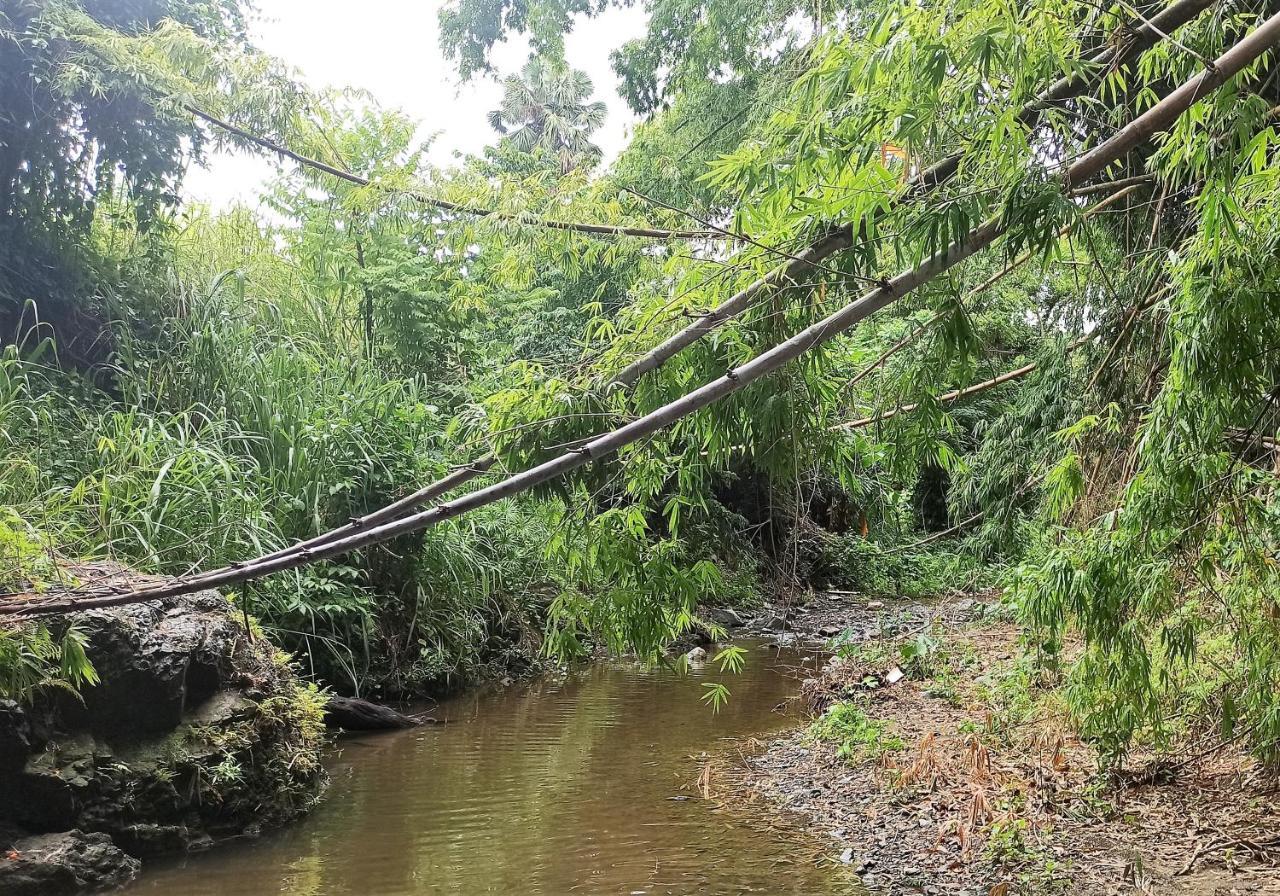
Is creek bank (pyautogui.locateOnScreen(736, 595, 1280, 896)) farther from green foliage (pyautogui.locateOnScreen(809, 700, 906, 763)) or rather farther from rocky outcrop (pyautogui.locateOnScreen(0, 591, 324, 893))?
rocky outcrop (pyautogui.locateOnScreen(0, 591, 324, 893))

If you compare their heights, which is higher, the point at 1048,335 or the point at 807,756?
the point at 1048,335

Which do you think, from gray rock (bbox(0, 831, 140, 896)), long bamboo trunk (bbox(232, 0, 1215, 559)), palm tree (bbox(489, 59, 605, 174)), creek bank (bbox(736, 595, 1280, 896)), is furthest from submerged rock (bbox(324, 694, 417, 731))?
palm tree (bbox(489, 59, 605, 174))

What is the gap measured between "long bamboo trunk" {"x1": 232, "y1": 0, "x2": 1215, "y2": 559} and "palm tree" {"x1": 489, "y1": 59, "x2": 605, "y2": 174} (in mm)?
22070

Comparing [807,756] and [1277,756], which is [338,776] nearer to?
[807,756]

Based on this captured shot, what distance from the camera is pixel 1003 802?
4.24 m

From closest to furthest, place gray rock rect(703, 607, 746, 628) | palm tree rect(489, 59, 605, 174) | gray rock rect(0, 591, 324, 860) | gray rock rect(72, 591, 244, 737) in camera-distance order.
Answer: gray rock rect(0, 591, 324, 860) → gray rock rect(72, 591, 244, 737) → gray rock rect(703, 607, 746, 628) → palm tree rect(489, 59, 605, 174)

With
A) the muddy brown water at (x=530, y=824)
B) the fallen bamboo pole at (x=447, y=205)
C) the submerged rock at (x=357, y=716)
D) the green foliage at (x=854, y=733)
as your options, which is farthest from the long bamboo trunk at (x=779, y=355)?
the submerged rock at (x=357, y=716)

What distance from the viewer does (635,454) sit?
10.5 feet

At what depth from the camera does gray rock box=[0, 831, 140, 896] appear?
3.66 metres

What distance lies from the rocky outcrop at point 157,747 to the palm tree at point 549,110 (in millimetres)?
20631

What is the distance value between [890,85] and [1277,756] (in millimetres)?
3247

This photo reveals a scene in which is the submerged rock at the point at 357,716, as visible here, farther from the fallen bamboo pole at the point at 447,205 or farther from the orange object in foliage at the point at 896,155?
the orange object in foliage at the point at 896,155

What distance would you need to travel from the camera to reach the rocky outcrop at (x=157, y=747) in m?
3.93

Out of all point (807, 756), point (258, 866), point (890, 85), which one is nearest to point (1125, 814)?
point (807, 756)
